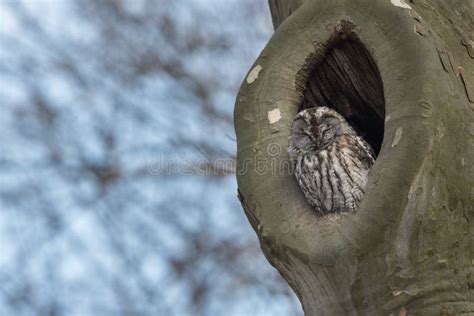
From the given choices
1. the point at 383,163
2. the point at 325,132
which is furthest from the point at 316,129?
the point at 383,163

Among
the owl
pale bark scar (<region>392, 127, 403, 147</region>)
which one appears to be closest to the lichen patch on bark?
pale bark scar (<region>392, 127, 403, 147</region>)

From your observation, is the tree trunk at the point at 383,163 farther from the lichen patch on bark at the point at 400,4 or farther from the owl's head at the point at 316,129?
the owl's head at the point at 316,129

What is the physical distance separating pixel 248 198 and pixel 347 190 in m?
0.59

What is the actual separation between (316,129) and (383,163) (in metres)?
1.10

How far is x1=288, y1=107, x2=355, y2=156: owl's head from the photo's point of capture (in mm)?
3936

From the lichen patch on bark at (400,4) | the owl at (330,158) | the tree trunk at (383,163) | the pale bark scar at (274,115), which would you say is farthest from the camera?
the owl at (330,158)

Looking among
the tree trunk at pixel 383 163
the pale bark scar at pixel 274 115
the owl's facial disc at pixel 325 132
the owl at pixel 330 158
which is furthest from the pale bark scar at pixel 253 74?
the owl's facial disc at pixel 325 132

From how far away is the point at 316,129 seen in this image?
13.4ft

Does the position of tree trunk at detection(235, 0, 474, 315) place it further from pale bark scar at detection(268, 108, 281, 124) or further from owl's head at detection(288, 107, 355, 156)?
owl's head at detection(288, 107, 355, 156)

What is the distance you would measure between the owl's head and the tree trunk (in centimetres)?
32

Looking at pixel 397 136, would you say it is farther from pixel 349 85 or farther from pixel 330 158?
pixel 330 158

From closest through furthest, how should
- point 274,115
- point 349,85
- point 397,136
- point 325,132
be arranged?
point 397,136, point 274,115, point 349,85, point 325,132

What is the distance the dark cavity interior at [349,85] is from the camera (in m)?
3.51

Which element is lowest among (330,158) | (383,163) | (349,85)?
(383,163)
